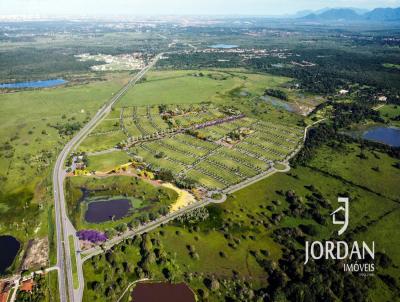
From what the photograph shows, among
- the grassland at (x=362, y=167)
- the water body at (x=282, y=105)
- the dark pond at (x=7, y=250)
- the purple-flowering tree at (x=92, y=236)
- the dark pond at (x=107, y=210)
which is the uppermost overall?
the purple-flowering tree at (x=92, y=236)

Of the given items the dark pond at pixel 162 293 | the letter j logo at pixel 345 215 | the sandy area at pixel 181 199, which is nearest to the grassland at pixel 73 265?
the dark pond at pixel 162 293

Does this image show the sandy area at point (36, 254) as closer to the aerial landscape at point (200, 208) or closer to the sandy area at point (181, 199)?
the aerial landscape at point (200, 208)

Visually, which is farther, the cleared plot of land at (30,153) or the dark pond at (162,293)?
the cleared plot of land at (30,153)

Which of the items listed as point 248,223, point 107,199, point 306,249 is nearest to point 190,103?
point 107,199

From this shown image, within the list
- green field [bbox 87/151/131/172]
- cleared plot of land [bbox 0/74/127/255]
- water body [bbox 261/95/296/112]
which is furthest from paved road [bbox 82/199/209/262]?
water body [bbox 261/95/296/112]

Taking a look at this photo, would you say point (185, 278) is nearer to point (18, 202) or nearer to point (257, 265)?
point (257, 265)

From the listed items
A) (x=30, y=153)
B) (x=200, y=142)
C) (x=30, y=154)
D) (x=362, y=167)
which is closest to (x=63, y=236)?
(x=30, y=154)

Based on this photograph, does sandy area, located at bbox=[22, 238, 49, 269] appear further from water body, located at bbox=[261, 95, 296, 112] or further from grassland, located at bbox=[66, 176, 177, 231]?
water body, located at bbox=[261, 95, 296, 112]
